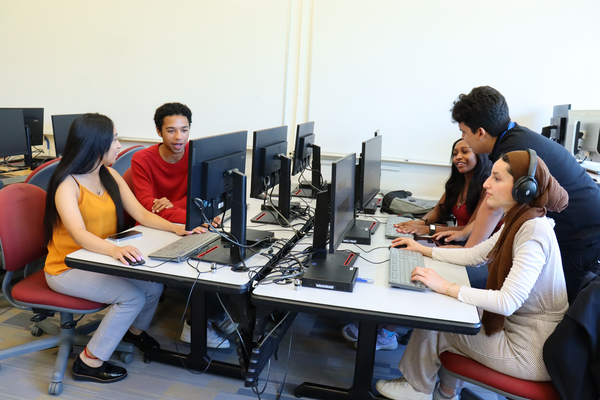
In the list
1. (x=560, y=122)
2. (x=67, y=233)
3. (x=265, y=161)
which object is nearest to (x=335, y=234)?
(x=265, y=161)

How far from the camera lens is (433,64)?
149 inches

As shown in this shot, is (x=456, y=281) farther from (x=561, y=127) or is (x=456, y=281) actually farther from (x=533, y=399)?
(x=561, y=127)

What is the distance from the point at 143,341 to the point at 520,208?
1853mm

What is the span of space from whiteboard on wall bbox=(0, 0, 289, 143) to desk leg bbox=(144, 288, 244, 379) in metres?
2.47

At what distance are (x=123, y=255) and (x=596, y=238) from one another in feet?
6.36

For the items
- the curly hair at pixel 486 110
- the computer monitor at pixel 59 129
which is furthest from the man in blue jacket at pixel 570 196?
Answer: the computer monitor at pixel 59 129

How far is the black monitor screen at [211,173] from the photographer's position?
1.58m

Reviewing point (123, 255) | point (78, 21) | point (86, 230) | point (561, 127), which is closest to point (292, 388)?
point (123, 255)

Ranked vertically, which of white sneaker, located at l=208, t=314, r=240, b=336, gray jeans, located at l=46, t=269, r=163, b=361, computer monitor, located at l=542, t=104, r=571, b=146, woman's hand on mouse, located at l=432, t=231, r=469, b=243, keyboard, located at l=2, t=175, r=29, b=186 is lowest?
white sneaker, located at l=208, t=314, r=240, b=336

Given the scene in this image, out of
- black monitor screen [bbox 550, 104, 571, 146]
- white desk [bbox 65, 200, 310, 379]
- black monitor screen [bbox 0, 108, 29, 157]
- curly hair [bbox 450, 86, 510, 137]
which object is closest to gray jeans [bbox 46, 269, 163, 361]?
Result: white desk [bbox 65, 200, 310, 379]

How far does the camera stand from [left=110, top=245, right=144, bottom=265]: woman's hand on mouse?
167 cm

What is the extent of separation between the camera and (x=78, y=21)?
448cm

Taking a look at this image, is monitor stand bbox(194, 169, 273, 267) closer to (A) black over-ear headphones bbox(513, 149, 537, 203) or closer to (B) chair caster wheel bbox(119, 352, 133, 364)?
(B) chair caster wheel bbox(119, 352, 133, 364)

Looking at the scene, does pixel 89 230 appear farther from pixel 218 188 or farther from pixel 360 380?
pixel 360 380
